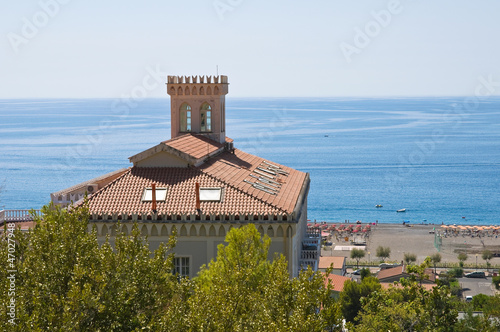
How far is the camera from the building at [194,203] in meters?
38.7

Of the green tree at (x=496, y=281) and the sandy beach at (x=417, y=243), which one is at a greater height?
the sandy beach at (x=417, y=243)

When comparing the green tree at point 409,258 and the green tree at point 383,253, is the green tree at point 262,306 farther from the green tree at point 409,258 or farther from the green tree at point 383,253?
the green tree at point 383,253

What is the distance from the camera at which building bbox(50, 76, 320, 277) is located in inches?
1524

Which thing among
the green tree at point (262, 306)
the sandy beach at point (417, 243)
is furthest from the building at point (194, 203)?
the sandy beach at point (417, 243)

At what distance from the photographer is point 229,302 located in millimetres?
20922

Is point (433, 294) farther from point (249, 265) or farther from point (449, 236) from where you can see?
point (449, 236)

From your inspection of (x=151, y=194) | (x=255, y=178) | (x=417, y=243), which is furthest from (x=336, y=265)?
(x=151, y=194)

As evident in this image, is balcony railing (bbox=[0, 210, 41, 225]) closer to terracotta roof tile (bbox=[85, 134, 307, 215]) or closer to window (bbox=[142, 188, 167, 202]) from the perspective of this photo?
terracotta roof tile (bbox=[85, 134, 307, 215])

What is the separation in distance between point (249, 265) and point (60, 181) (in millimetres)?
153684

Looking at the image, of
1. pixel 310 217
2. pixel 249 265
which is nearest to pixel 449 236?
pixel 310 217

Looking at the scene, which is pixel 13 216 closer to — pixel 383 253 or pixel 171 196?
pixel 171 196

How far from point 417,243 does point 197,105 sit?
245ft

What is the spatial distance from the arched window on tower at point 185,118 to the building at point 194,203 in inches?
189

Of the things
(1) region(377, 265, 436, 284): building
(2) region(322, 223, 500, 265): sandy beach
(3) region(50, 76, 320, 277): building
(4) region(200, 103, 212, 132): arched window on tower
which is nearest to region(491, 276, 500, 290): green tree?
(1) region(377, 265, 436, 284): building
